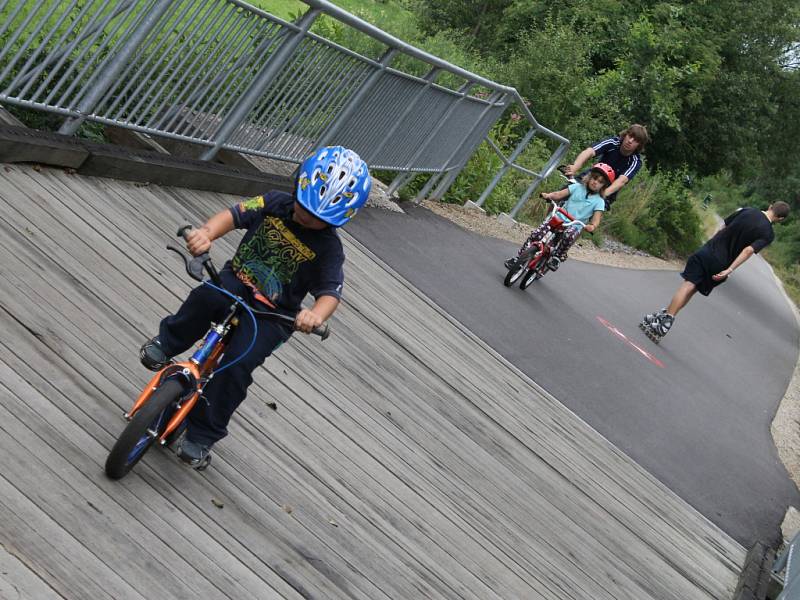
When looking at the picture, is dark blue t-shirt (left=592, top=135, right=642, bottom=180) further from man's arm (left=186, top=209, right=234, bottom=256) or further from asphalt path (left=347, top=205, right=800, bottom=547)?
man's arm (left=186, top=209, right=234, bottom=256)

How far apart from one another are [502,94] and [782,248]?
53.8m

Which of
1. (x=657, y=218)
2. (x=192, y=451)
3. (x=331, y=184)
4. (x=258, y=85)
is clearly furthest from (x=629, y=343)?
(x=657, y=218)

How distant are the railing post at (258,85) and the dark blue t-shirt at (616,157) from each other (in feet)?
17.4

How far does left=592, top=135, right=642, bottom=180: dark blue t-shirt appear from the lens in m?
13.8

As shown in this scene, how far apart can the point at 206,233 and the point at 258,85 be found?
16.7 ft

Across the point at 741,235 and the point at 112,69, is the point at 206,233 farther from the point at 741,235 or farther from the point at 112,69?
the point at 741,235

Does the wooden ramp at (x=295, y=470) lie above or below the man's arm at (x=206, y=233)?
below

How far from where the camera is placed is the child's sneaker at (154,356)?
5.00 m

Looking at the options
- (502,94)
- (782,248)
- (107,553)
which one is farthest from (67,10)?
(782,248)

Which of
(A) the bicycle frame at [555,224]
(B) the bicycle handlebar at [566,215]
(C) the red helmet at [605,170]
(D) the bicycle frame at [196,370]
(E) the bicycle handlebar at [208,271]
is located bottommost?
(D) the bicycle frame at [196,370]

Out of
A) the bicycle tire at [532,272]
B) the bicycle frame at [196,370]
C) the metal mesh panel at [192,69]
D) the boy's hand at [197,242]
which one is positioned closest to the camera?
the boy's hand at [197,242]

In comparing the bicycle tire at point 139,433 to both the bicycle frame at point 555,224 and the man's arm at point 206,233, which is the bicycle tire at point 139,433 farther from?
the bicycle frame at point 555,224

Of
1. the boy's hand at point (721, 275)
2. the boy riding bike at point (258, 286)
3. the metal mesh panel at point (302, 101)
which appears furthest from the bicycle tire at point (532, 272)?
the boy riding bike at point (258, 286)

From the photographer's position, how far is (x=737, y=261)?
14602 millimetres
